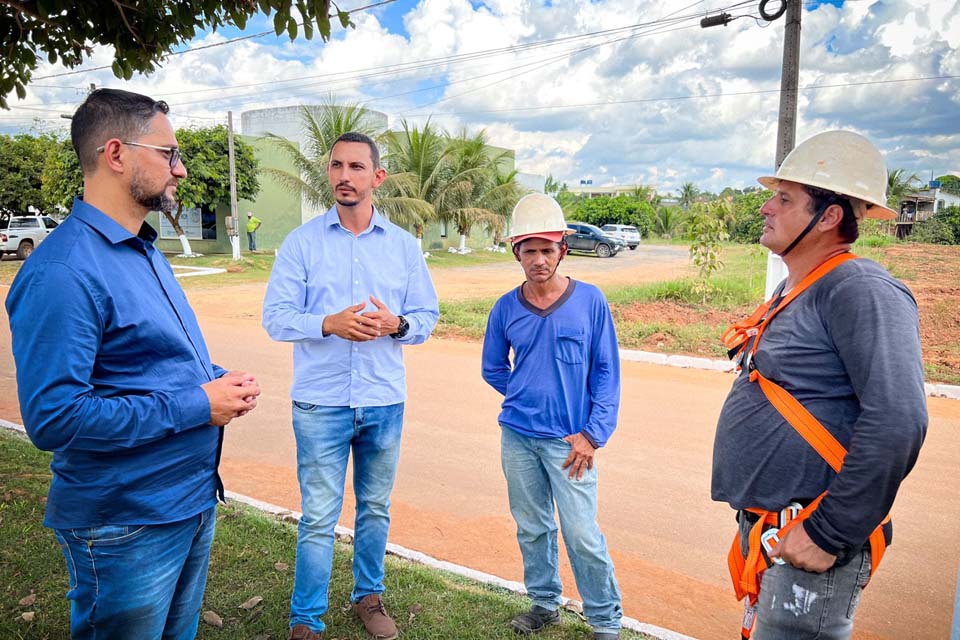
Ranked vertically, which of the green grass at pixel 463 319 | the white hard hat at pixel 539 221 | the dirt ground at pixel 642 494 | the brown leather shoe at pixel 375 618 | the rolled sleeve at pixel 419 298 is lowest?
the dirt ground at pixel 642 494

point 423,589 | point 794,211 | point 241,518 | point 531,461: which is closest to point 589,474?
point 531,461

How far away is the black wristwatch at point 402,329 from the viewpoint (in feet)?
10.6

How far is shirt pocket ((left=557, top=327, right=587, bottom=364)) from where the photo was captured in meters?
3.09

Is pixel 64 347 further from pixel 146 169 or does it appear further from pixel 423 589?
pixel 423 589

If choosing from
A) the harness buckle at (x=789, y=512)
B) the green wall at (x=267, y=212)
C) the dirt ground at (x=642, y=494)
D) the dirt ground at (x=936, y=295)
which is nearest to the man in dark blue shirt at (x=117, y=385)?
the harness buckle at (x=789, y=512)

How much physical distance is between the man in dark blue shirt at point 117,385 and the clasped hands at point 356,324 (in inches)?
A: 31.6

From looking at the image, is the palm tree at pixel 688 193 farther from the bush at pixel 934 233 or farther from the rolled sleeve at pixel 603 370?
the rolled sleeve at pixel 603 370

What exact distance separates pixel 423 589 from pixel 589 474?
123 cm

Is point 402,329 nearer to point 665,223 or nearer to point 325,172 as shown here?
point 325,172

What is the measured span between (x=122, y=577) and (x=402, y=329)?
1.57 metres

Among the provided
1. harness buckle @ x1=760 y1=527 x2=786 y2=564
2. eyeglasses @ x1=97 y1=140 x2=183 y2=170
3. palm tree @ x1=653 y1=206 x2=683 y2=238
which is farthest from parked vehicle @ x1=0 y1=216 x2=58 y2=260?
palm tree @ x1=653 y1=206 x2=683 y2=238

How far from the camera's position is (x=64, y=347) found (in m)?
1.83

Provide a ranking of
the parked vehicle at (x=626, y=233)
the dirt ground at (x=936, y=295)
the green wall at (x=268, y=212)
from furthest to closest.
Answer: the parked vehicle at (x=626, y=233) → the green wall at (x=268, y=212) → the dirt ground at (x=936, y=295)

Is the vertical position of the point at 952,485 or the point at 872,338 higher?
the point at 872,338
